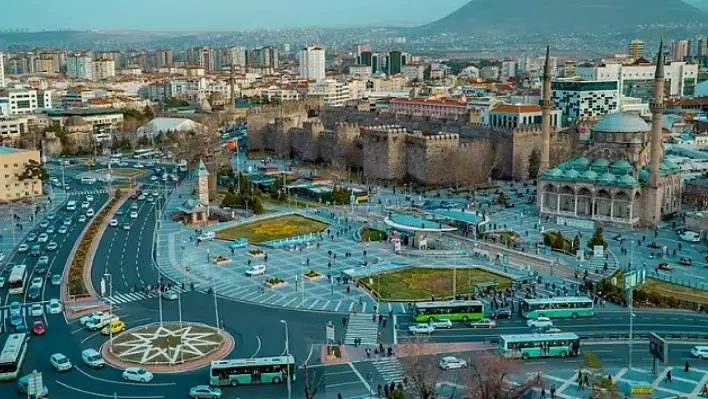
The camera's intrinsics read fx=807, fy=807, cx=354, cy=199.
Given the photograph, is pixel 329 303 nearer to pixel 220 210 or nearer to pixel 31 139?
pixel 220 210

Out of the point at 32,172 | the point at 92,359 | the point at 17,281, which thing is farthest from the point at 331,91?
the point at 92,359

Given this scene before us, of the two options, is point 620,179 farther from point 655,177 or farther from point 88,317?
point 88,317

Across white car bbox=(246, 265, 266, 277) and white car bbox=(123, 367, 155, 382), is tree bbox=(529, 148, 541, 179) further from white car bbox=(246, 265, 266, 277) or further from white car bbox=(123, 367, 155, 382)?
white car bbox=(123, 367, 155, 382)

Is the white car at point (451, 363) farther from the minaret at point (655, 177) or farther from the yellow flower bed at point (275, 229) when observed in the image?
the minaret at point (655, 177)

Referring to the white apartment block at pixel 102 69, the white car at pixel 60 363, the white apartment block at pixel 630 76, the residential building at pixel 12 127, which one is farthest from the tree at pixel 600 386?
the white apartment block at pixel 102 69

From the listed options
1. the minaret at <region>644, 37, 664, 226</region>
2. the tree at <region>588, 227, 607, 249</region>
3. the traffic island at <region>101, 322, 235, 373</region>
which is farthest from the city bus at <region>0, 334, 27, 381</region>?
the minaret at <region>644, 37, 664, 226</region>

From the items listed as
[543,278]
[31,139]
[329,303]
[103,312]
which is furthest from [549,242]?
[31,139]
